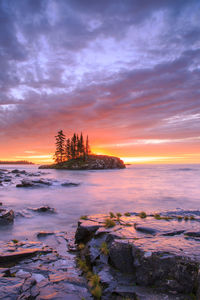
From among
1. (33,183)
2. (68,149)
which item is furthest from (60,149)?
(33,183)

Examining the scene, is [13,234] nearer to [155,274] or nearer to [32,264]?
[32,264]

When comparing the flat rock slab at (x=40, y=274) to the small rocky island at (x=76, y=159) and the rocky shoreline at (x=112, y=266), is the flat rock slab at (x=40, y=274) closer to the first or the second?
the rocky shoreline at (x=112, y=266)

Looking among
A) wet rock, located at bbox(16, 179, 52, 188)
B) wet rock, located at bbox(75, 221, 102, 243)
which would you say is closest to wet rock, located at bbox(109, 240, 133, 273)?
wet rock, located at bbox(75, 221, 102, 243)

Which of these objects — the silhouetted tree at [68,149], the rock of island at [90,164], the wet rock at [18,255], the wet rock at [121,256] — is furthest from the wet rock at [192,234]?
the silhouetted tree at [68,149]

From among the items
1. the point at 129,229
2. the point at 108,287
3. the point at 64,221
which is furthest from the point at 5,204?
the point at 108,287

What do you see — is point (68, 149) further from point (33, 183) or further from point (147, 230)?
point (147, 230)

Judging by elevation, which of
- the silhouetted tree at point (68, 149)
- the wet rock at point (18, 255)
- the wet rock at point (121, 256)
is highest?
the silhouetted tree at point (68, 149)

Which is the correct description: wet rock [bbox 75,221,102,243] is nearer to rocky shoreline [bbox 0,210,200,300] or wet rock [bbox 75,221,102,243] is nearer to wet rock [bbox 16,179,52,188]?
rocky shoreline [bbox 0,210,200,300]

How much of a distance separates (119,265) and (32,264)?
2744mm

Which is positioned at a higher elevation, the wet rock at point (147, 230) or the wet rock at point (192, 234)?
the wet rock at point (192, 234)

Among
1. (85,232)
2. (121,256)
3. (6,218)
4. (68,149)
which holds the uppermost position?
(68,149)

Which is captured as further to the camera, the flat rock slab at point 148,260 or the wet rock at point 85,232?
the wet rock at point 85,232

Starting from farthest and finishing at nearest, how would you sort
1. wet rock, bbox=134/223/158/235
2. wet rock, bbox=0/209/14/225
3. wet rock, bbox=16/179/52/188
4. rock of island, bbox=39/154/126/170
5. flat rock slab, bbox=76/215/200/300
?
1. rock of island, bbox=39/154/126/170
2. wet rock, bbox=16/179/52/188
3. wet rock, bbox=0/209/14/225
4. wet rock, bbox=134/223/158/235
5. flat rock slab, bbox=76/215/200/300

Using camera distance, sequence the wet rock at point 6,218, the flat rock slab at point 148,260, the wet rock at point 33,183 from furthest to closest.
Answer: the wet rock at point 33,183, the wet rock at point 6,218, the flat rock slab at point 148,260
